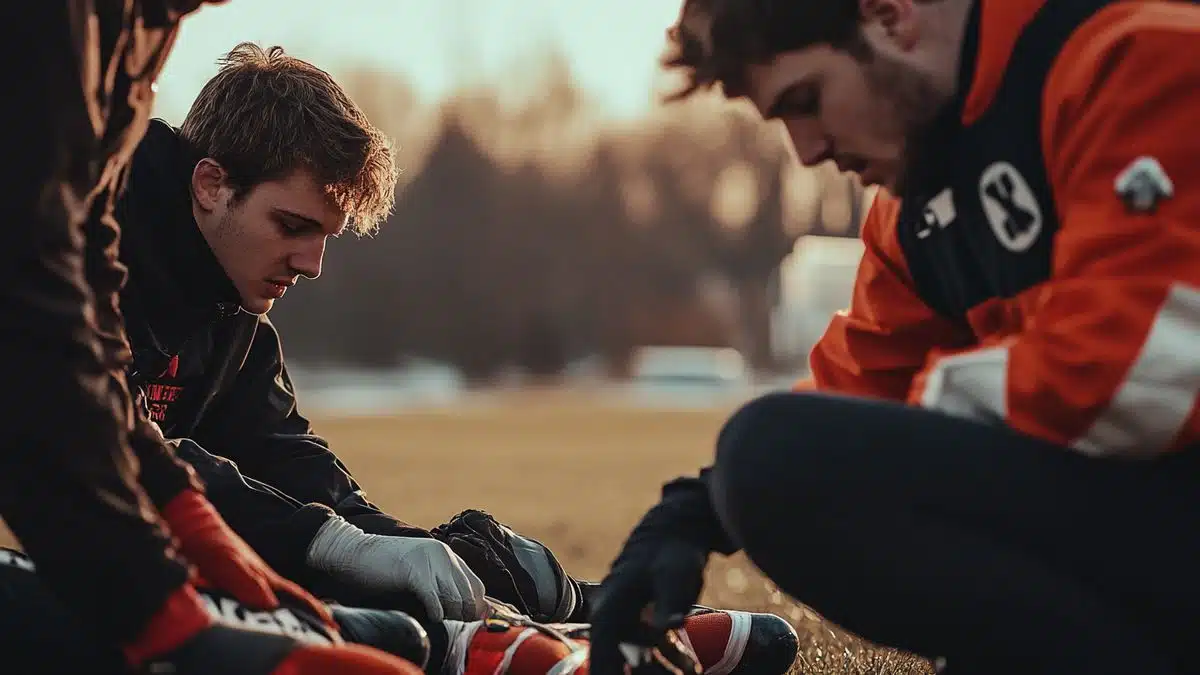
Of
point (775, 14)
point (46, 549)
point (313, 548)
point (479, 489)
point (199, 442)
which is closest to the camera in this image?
point (46, 549)

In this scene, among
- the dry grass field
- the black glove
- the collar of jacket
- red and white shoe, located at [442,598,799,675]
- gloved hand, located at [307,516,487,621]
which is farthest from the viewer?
the dry grass field

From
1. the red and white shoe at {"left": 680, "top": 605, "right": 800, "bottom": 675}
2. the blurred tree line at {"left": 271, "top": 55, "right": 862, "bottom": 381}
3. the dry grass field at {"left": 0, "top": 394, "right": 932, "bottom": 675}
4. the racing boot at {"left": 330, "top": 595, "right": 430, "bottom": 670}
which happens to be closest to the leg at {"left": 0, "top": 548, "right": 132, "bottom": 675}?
the racing boot at {"left": 330, "top": 595, "right": 430, "bottom": 670}

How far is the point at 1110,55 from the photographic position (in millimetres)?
1301

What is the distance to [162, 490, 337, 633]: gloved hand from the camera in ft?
4.63

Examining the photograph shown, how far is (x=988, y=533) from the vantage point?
1.33m

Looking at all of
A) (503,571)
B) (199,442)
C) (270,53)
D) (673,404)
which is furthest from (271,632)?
(673,404)

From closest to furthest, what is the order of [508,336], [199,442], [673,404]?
[199,442], [673,404], [508,336]

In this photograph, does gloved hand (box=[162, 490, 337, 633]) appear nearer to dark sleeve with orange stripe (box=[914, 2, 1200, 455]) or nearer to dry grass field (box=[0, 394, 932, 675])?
dark sleeve with orange stripe (box=[914, 2, 1200, 455])

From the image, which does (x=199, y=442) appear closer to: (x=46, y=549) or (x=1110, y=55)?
(x=46, y=549)

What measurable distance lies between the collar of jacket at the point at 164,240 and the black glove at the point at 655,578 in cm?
101

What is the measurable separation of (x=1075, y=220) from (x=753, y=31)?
39cm

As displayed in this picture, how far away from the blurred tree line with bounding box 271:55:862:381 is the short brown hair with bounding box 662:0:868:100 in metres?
29.4

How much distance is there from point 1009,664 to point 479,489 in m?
6.94

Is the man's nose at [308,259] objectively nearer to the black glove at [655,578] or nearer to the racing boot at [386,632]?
the racing boot at [386,632]
